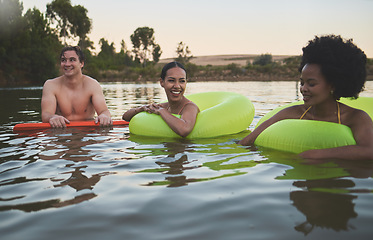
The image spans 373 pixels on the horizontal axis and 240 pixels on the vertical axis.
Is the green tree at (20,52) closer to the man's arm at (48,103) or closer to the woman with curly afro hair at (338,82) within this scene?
the man's arm at (48,103)

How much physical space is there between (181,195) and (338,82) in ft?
5.79

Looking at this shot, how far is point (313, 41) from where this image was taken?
3135 millimetres

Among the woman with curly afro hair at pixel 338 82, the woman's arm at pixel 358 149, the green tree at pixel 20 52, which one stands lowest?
the woman's arm at pixel 358 149

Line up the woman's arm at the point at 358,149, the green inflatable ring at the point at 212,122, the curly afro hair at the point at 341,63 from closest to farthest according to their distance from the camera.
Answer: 1. the woman's arm at the point at 358,149
2. the curly afro hair at the point at 341,63
3. the green inflatable ring at the point at 212,122

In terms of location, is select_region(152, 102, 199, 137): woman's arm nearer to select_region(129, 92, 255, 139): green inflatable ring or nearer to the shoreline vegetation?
select_region(129, 92, 255, 139): green inflatable ring

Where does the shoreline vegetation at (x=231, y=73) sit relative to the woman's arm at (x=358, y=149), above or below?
above

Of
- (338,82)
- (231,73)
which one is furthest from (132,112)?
(231,73)

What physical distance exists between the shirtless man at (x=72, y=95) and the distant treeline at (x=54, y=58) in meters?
26.6

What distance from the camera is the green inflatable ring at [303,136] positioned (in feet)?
9.53

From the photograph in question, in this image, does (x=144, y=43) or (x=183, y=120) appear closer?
(x=183, y=120)

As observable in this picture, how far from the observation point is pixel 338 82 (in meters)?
2.89

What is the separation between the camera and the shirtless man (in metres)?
5.06

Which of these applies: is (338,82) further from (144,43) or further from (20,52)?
(144,43)

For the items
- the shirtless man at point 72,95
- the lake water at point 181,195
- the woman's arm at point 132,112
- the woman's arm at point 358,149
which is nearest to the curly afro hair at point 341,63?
the woman's arm at point 358,149
